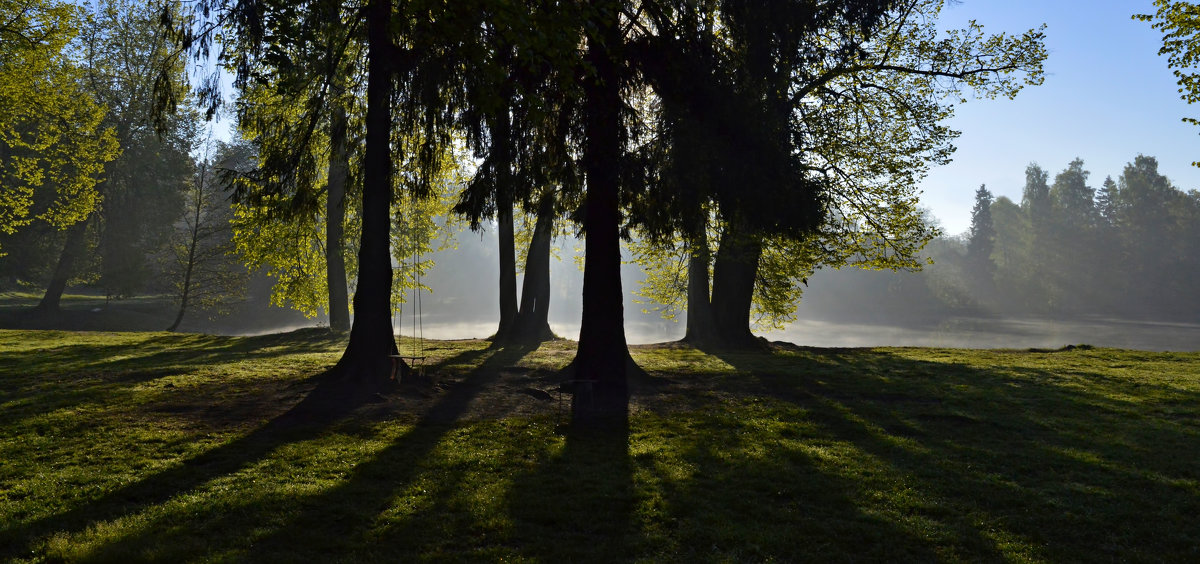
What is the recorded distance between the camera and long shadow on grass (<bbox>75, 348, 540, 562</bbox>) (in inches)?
187

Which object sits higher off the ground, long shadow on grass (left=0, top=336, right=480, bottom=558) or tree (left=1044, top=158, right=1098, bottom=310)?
tree (left=1044, top=158, right=1098, bottom=310)

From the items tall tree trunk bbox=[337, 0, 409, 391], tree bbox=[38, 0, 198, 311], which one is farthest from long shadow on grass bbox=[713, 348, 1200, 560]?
tree bbox=[38, 0, 198, 311]

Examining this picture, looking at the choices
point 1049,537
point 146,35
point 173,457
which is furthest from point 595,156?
point 146,35

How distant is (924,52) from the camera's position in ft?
58.5

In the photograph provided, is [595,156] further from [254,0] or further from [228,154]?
[228,154]

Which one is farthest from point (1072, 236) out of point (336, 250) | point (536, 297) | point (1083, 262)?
point (336, 250)

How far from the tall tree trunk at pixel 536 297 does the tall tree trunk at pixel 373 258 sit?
8.12m

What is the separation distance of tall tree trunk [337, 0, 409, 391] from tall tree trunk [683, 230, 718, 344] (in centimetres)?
976

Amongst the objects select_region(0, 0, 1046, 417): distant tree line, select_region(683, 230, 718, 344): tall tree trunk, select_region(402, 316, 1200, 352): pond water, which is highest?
select_region(0, 0, 1046, 417): distant tree line

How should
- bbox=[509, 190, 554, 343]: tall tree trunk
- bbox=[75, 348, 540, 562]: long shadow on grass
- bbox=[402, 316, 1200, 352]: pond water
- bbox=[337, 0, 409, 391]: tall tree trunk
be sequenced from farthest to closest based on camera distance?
bbox=[402, 316, 1200, 352]: pond water → bbox=[509, 190, 554, 343]: tall tree trunk → bbox=[337, 0, 409, 391]: tall tree trunk → bbox=[75, 348, 540, 562]: long shadow on grass

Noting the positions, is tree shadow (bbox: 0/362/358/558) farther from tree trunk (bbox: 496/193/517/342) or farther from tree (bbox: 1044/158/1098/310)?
tree (bbox: 1044/158/1098/310)

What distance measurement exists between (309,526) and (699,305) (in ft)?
50.5

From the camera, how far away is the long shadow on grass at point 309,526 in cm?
474

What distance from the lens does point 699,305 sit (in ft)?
64.8
